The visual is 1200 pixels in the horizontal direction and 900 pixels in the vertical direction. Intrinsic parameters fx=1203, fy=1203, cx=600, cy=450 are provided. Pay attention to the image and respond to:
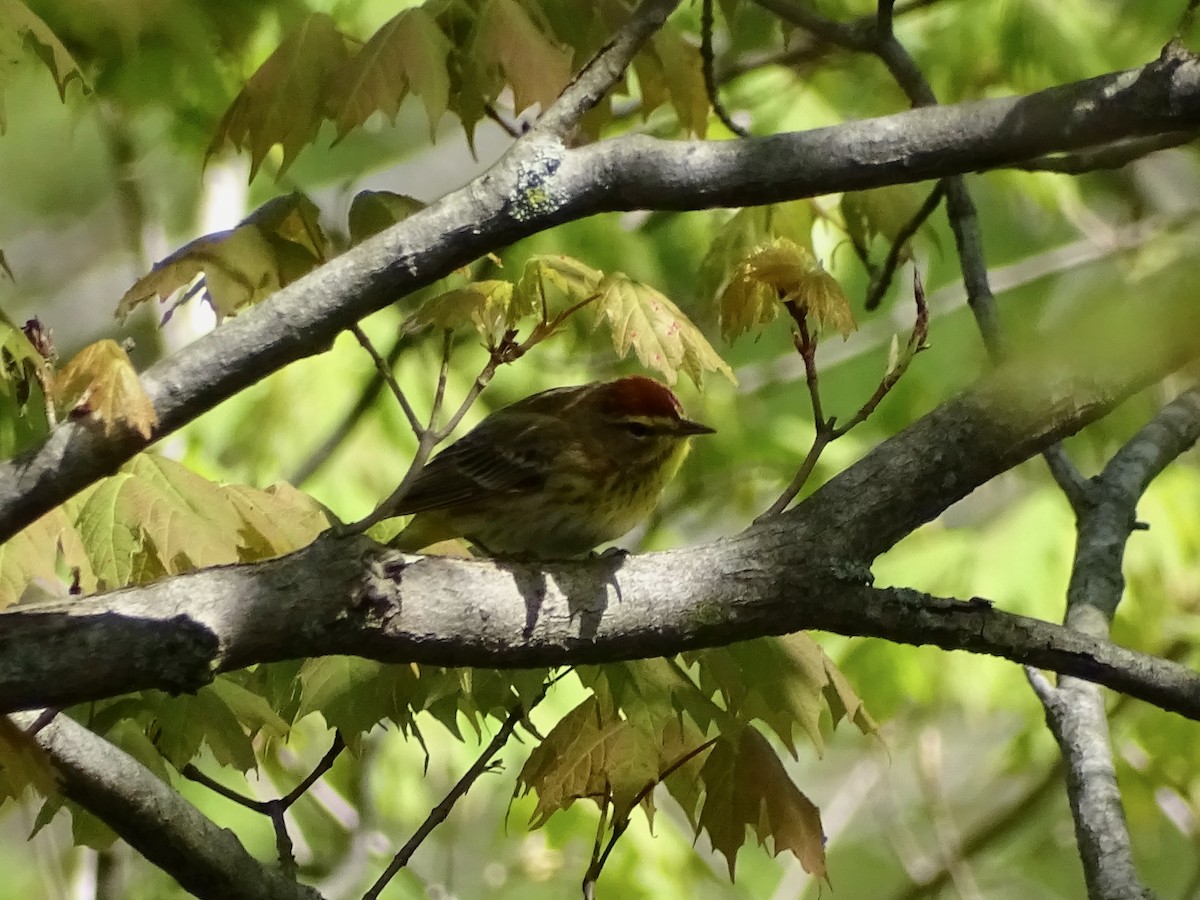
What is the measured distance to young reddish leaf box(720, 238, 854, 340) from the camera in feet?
5.36

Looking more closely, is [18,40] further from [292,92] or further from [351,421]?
[351,421]

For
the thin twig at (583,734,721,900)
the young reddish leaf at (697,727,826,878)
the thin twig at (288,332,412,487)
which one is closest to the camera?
the thin twig at (583,734,721,900)

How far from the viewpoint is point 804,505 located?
5.03ft

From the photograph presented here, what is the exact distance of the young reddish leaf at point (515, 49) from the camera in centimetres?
201

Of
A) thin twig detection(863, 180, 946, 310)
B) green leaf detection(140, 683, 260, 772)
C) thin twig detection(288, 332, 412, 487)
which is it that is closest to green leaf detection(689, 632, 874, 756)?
green leaf detection(140, 683, 260, 772)

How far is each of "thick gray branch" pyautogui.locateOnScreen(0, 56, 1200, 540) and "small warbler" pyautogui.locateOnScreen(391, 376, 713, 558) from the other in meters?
0.98

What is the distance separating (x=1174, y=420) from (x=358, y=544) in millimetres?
1678

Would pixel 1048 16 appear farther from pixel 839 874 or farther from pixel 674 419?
pixel 839 874

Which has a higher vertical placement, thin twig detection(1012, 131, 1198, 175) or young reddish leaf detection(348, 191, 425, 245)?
thin twig detection(1012, 131, 1198, 175)

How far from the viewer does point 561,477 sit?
2412 millimetres

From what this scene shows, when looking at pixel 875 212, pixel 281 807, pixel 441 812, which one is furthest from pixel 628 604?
pixel 875 212

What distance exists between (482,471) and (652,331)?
0.70m

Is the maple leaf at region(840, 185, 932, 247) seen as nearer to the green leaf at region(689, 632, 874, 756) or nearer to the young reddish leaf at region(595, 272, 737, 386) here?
the young reddish leaf at region(595, 272, 737, 386)

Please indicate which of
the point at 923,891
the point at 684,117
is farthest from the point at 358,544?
the point at 923,891
